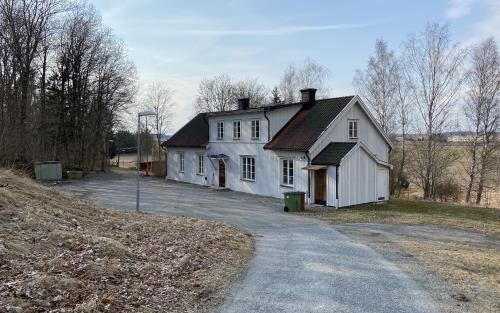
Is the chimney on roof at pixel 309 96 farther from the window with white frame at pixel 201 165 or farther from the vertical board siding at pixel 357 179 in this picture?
the window with white frame at pixel 201 165

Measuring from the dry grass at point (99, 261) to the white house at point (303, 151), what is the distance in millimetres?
11741

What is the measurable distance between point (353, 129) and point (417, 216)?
24.2ft

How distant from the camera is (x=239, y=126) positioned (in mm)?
29719

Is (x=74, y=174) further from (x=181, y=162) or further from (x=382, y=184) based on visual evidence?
(x=382, y=184)

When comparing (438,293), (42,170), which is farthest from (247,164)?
(438,293)

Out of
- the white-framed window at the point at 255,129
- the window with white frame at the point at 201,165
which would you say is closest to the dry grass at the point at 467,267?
the white-framed window at the point at 255,129

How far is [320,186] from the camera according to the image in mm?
23547

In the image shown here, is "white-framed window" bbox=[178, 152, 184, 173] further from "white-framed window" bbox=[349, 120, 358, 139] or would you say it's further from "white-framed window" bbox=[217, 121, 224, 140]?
"white-framed window" bbox=[349, 120, 358, 139]

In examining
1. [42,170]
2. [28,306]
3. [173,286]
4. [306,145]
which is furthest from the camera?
[42,170]

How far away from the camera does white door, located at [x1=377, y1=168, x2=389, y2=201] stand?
990 inches

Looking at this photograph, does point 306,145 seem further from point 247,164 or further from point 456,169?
point 456,169

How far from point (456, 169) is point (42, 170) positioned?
116 ft

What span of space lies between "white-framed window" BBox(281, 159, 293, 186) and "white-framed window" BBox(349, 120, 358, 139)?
4.06 meters

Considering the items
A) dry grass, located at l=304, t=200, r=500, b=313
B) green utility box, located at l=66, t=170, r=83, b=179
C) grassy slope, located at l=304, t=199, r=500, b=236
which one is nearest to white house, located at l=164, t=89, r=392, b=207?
grassy slope, located at l=304, t=199, r=500, b=236
